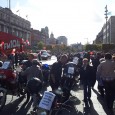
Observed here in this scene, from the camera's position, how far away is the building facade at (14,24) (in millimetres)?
92312

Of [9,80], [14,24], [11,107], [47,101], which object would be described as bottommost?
[11,107]

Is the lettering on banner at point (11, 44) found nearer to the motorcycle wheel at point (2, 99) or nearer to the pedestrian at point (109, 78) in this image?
the motorcycle wheel at point (2, 99)

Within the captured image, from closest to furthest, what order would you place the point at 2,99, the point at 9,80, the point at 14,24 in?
the point at 2,99 < the point at 9,80 < the point at 14,24

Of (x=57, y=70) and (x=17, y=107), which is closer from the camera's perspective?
(x=17, y=107)

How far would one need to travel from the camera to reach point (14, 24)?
105062mm

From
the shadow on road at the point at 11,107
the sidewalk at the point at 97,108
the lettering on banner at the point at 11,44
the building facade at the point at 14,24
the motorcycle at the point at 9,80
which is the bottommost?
the shadow on road at the point at 11,107

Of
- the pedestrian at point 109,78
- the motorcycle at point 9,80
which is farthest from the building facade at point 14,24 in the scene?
the pedestrian at point 109,78

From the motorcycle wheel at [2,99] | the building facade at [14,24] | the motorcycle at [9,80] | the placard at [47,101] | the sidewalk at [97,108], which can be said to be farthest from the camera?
the building facade at [14,24]

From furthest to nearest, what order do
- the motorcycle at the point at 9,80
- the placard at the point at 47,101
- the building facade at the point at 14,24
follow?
the building facade at the point at 14,24, the motorcycle at the point at 9,80, the placard at the point at 47,101

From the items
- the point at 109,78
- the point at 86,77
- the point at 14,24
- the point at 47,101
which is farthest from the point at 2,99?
the point at 14,24

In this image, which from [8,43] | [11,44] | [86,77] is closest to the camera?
[86,77]

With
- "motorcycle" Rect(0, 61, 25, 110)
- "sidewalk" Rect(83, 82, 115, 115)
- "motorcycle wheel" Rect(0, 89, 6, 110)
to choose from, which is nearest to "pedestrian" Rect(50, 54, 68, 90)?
"motorcycle" Rect(0, 61, 25, 110)

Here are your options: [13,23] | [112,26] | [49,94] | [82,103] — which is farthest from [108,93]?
[112,26]

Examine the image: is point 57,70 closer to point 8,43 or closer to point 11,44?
point 8,43
